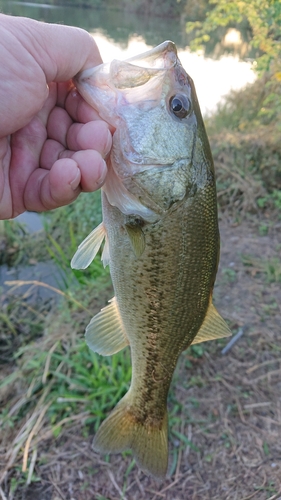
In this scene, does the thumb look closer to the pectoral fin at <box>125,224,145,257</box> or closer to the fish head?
the fish head

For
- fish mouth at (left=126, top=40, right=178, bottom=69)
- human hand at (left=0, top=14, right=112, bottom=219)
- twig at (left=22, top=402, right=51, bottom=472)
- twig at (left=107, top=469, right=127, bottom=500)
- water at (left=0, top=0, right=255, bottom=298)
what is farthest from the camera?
water at (left=0, top=0, right=255, bottom=298)

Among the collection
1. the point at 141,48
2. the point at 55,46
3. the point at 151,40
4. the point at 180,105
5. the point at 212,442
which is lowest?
the point at 212,442

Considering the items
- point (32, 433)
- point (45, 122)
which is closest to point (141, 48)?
point (45, 122)

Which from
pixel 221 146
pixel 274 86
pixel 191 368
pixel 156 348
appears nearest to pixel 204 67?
pixel 274 86

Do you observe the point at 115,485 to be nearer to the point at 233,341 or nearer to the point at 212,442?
the point at 212,442

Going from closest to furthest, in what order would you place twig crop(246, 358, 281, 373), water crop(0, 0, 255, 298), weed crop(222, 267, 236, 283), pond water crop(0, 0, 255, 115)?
twig crop(246, 358, 281, 373)
weed crop(222, 267, 236, 283)
water crop(0, 0, 255, 298)
pond water crop(0, 0, 255, 115)

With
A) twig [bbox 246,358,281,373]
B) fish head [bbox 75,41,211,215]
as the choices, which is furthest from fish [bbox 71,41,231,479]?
twig [bbox 246,358,281,373]

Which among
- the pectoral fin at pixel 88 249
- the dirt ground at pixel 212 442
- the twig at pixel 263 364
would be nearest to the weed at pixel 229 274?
the dirt ground at pixel 212 442
